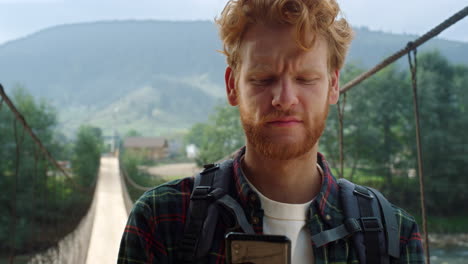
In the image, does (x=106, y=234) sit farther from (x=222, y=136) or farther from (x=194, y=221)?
(x=222, y=136)

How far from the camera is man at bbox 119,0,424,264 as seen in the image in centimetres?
58

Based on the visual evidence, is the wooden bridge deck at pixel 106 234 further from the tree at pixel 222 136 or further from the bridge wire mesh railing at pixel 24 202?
the tree at pixel 222 136

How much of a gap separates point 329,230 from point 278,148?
123mm

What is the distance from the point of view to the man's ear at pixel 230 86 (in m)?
0.68

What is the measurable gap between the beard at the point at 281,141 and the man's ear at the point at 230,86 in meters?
0.08

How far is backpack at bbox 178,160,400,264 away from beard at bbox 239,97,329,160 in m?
0.08

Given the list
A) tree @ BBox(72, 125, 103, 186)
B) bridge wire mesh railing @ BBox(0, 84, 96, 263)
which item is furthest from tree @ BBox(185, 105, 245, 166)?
tree @ BBox(72, 125, 103, 186)

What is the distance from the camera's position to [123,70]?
103 meters

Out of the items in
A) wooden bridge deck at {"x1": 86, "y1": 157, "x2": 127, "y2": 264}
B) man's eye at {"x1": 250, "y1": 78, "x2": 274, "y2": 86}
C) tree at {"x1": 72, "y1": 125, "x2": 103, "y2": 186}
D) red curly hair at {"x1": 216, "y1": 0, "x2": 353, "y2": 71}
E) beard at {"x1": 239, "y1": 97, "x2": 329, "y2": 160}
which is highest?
tree at {"x1": 72, "y1": 125, "x2": 103, "y2": 186}

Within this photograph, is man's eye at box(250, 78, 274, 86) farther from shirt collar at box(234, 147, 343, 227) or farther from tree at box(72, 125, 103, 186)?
tree at box(72, 125, 103, 186)

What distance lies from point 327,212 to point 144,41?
112 m

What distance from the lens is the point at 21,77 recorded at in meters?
90.6

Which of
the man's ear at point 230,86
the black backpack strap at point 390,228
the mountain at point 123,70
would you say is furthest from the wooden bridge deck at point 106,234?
the mountain at point 123,70

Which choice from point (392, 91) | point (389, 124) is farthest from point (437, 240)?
A: point (392, 91)
